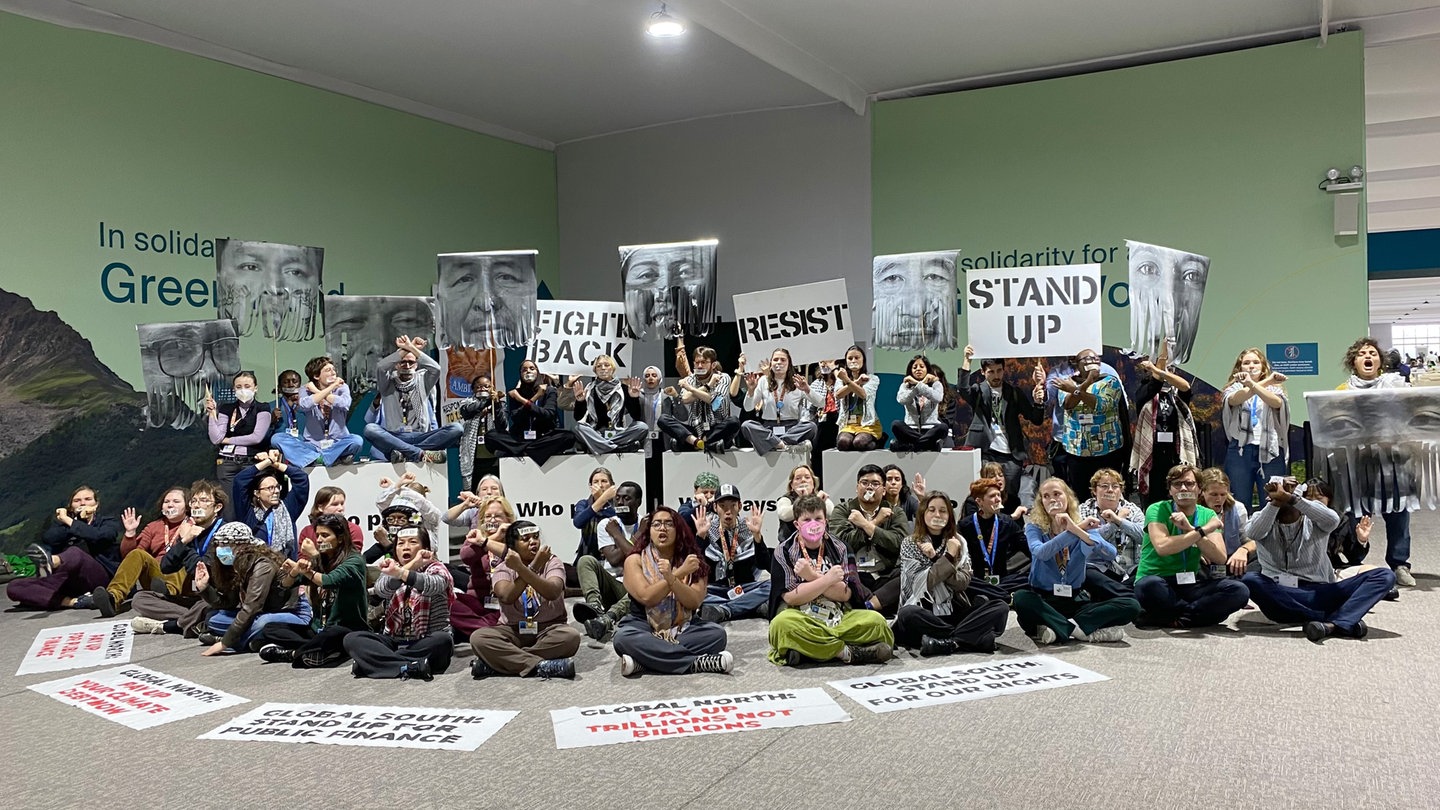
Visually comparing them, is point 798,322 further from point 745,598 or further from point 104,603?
point 104,603

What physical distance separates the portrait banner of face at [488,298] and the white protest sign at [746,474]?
1.83 m

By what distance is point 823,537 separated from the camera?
19.4ft

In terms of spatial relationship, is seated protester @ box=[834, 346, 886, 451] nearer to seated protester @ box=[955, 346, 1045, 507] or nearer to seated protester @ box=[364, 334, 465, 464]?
seated protester @ box=[955, 346, 1045, 507]

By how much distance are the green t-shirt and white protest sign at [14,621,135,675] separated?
233 inches

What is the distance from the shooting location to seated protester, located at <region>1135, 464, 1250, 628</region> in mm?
5980

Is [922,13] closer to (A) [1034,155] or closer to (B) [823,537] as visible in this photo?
(A) [1034,155]

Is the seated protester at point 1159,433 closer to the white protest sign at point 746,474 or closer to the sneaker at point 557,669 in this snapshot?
the white protest sign at point 746,474

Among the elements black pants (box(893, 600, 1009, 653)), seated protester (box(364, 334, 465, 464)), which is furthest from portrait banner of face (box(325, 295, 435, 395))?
black pants (box(893, 600, 1009, 653))

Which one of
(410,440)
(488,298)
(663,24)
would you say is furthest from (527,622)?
(663,24)

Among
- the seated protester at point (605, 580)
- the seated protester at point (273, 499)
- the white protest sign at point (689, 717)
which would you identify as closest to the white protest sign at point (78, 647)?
the seated protester at point (273, 499)

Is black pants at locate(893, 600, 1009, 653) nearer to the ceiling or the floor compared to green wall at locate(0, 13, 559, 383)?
nearer to the floor

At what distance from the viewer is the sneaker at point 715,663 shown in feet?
17.8

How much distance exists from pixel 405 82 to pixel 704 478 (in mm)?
7295

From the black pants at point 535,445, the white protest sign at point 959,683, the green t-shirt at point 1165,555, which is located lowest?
the white protest sign at point 959,683
